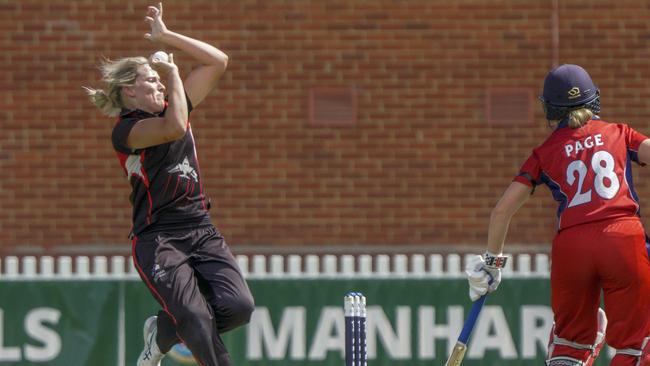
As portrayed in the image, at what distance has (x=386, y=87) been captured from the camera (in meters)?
13.1

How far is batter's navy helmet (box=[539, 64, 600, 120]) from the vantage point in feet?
21.3

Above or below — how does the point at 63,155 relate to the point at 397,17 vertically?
below

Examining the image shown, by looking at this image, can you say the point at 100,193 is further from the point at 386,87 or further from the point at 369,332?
the point at 369,332

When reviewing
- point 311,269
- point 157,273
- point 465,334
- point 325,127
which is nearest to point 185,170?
point 157,273

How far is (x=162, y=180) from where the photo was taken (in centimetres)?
671

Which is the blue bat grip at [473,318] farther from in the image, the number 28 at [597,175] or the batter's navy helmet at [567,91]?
the batter's navy helmet at [567,91]

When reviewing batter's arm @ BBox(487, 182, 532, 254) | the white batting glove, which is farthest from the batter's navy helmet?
the white batting glove

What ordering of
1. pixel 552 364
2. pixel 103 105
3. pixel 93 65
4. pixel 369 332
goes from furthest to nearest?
pixel 93 65
pixel 369 332
pixel 103 105
pixel 552 364

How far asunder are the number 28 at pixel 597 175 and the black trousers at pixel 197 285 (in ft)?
5.69

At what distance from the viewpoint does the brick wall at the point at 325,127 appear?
13.0 metres

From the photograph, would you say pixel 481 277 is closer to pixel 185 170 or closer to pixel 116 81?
pixel 185 170

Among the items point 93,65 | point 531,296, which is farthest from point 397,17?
point 531,296

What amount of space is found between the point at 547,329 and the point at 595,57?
4524 millimetres

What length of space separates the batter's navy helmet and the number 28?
0.97ft
